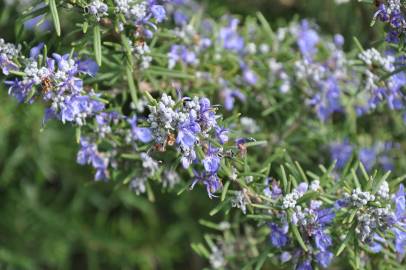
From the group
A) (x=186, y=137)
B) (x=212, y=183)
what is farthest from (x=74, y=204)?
(x=186, y=137)

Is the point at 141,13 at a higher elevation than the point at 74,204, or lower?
higher

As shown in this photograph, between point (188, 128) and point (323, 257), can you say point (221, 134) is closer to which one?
point (188, 128)

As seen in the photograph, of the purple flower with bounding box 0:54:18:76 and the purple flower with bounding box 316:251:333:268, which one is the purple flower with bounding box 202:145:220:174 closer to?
the purple flower with bounding box 316:251:333:268

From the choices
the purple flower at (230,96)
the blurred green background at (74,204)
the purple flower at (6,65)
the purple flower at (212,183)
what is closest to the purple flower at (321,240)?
the purple flower at (212,183)

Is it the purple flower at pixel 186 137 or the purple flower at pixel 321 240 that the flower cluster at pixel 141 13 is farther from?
the purple flower at pixel 321 240

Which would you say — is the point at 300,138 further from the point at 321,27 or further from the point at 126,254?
the point at 126,254

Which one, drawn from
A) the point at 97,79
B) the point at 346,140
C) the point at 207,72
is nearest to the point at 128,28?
the point at 97,79

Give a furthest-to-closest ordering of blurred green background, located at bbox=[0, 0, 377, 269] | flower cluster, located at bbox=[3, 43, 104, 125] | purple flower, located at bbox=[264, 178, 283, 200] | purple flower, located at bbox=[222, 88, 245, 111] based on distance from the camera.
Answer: blurred green background, located at bbox=[0, 0, 377, 269]
purple flower, located at bbox=[222, 88, 245, 111]
purple flower, located at bbox=[264, 178, 283, 200]
flower cluster, located at bbox=[3, 43, 104, 125]

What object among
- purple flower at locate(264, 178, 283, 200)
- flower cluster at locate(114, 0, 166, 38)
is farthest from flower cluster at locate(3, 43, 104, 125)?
purple flower at locate(264, 178, 283, 200)
